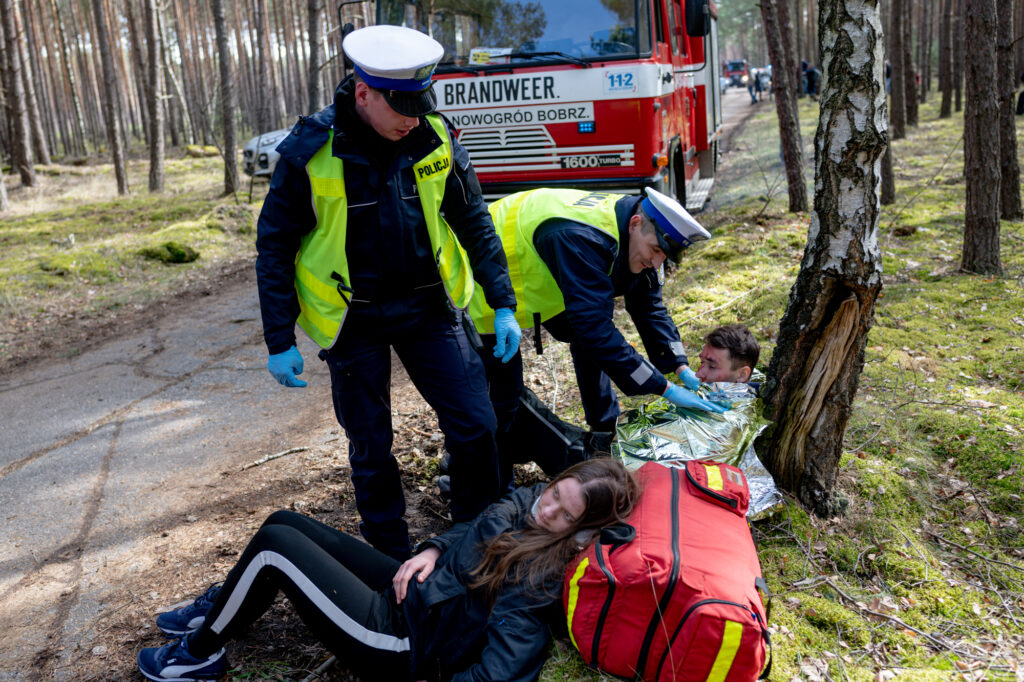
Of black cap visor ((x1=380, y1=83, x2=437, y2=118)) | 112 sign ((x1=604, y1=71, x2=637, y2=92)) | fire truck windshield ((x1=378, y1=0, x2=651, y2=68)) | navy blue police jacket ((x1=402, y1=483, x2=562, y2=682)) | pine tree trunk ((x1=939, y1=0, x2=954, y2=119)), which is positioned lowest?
navy blue police jacket ((x1=402, y1=483, x2=562, y2=682))

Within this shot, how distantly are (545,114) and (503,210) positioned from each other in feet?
10.3

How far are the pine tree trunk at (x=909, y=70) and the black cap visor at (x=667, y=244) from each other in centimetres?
1558

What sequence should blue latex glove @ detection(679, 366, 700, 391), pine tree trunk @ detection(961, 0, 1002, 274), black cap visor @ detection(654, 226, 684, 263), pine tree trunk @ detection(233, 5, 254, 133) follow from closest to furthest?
black cap visor @ detection(654, 226, 684, 263) < blue latex glove @ detection(679, 366, 700, 391) < pine tree trunk @ detection(961, 0, 1002, 274) < pine tree trunk @ detection(233, 5, 254, 133)

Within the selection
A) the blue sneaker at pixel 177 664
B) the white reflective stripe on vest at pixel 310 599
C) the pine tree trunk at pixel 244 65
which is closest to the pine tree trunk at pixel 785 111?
the white reflective stripe on vest at pixel 310 599

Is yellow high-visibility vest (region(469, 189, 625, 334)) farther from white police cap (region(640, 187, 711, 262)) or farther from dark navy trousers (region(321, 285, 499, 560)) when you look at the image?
dark navy trousers (region(321, 285, 499, 560))

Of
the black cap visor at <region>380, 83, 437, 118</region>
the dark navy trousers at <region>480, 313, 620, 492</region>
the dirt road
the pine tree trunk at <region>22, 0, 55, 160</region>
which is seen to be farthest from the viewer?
the pine tree trunk at <region>22, 0, 55, 160</region>

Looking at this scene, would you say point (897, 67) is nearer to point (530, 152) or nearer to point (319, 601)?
point (530, 152)

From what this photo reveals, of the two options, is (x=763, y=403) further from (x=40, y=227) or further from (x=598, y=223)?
(x=40, y=227)

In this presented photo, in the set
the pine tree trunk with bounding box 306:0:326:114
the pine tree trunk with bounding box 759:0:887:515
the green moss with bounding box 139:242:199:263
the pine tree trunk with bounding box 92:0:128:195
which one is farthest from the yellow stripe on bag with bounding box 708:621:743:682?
the pine tree trunk with bounding box 92:0:128:195

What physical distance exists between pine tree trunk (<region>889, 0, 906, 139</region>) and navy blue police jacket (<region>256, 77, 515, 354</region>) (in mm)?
15503

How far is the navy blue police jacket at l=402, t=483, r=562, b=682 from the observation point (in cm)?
228

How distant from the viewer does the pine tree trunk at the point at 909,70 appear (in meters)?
15.9

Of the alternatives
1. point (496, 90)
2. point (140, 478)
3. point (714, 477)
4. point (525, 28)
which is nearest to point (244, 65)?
point (525, 28)

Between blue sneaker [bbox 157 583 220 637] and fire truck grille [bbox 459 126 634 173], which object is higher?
fire truck grille [bbox 459 126 634 173]
